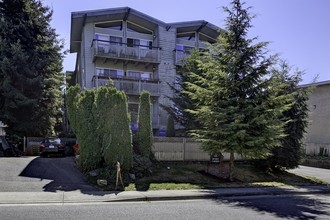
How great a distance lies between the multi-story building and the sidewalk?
14.9 meters

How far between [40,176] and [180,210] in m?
7.01

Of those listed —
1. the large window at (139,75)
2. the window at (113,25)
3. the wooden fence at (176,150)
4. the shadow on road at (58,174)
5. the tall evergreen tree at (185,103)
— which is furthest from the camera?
the large window at (139,75)

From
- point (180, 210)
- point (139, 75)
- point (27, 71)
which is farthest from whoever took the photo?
point (139, 75)

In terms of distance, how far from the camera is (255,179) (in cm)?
1590

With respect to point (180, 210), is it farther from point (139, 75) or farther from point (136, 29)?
point (136, 29)

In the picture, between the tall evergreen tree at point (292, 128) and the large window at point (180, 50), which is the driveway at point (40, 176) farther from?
the large window at point (180, 50)

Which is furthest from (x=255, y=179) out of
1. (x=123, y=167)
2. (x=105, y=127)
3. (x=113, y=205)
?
(x=113, y=205)

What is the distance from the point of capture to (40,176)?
13.2m

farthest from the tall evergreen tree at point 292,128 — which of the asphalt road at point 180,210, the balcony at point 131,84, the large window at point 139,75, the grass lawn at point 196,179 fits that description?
the large window at point 139,75

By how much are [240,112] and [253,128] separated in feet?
3.12

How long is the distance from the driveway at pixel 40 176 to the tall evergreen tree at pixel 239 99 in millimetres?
5904

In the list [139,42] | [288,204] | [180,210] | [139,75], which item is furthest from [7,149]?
[288,204]

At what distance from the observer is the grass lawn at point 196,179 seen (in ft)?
42.2

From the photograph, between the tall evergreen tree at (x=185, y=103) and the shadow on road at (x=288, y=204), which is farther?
the tall evergreen tree at (x=185, y=103)
